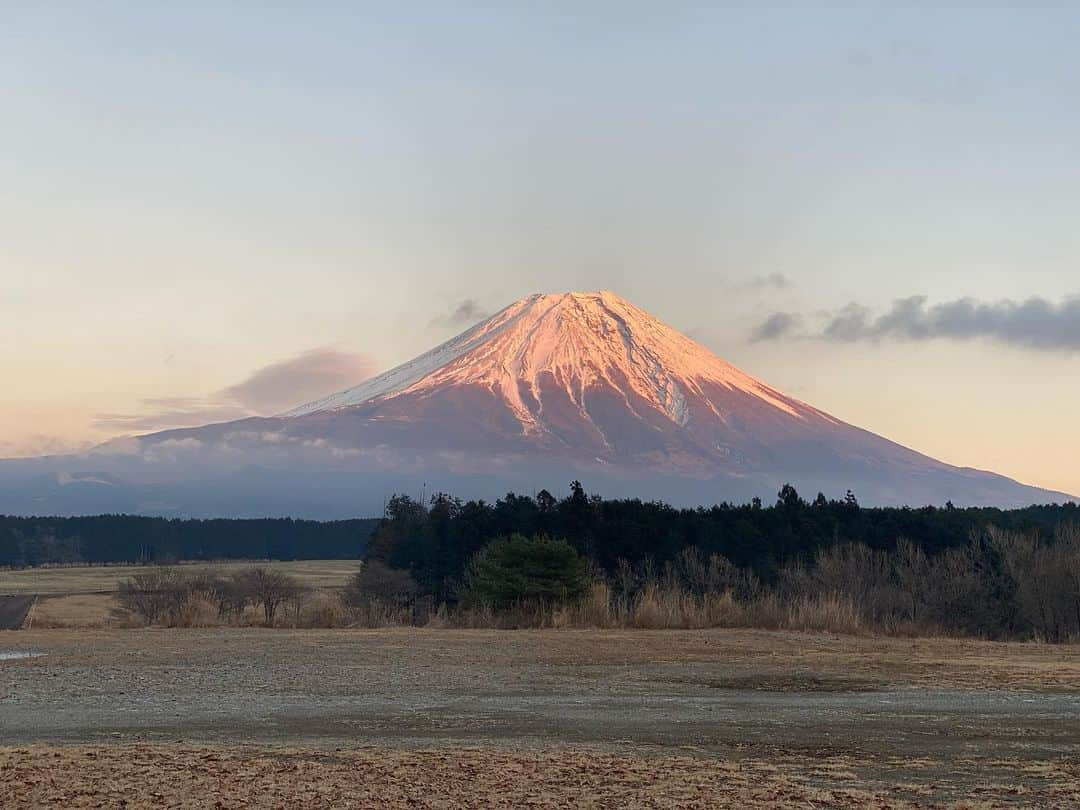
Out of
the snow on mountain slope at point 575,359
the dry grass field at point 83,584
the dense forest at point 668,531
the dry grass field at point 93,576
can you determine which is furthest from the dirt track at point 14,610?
the snow on mountain slope at point 575,359

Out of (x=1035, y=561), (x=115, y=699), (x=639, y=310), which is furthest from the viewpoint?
(x=639, y=310)

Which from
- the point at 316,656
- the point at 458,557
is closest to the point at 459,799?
the point at 316,656

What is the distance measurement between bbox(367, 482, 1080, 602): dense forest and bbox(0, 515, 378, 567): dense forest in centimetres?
8349

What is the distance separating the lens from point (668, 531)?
168ft

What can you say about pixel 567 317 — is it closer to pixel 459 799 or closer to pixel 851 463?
pixel 851 463

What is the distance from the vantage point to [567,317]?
6093 inches

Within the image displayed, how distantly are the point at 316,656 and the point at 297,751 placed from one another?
10.4 meters

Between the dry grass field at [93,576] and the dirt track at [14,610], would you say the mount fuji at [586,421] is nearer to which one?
the dry grass field at [93,576]

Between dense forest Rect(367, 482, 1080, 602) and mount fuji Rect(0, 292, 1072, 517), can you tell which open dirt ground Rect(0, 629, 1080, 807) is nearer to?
dense forest Rect(367, 482, 1080, 602)

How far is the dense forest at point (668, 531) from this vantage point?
49656mm

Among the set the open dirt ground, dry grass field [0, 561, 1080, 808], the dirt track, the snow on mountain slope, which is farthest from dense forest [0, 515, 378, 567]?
the open dirt ground

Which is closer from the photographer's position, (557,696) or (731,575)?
(557,696)

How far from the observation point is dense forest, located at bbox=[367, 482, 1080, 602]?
4966 cm

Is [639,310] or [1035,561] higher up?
[639,310]
